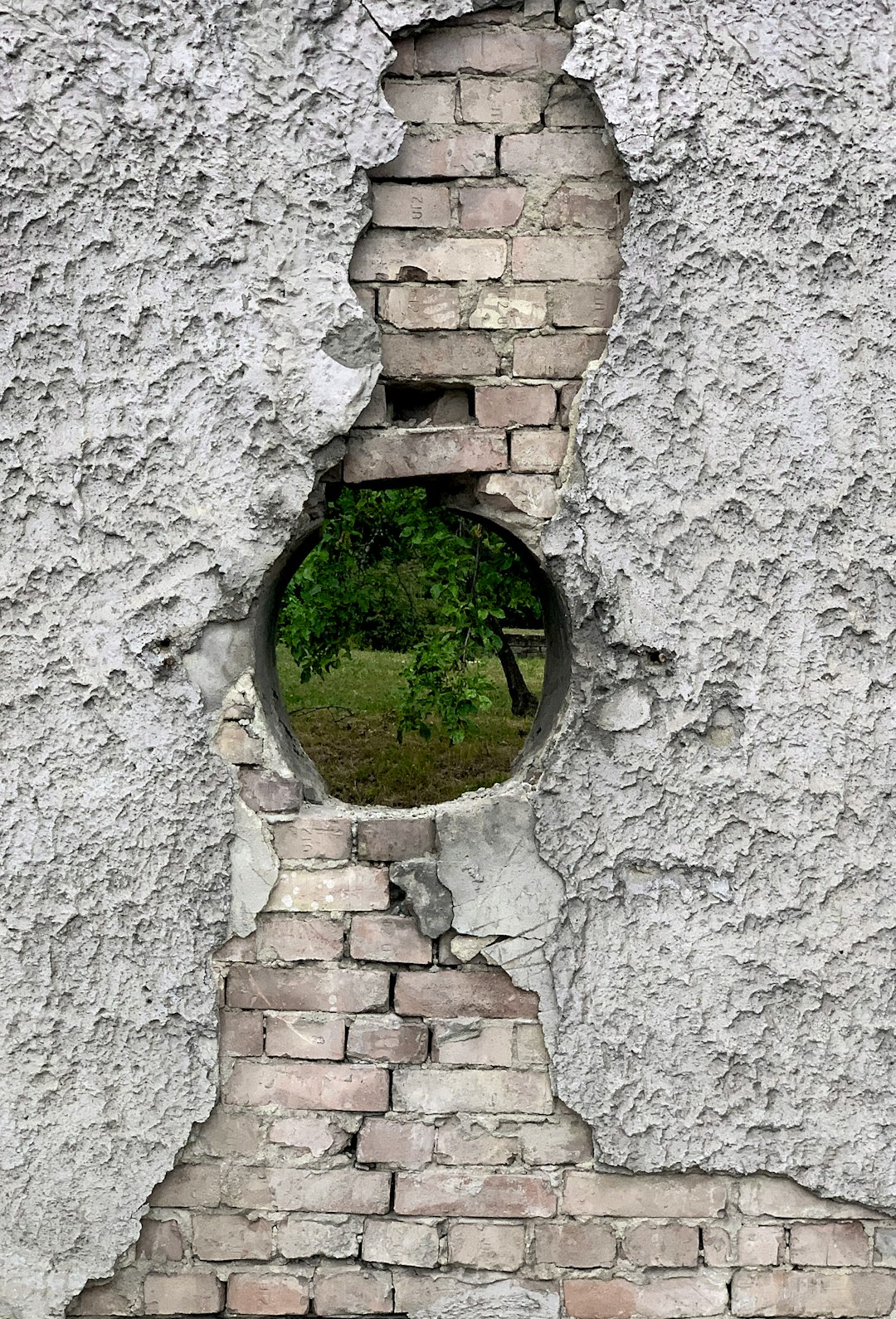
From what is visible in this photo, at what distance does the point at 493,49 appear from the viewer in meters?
1.86

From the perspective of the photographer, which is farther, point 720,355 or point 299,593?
point 299,593

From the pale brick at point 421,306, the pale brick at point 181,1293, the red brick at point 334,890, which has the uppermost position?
the pale brick at point 421,306

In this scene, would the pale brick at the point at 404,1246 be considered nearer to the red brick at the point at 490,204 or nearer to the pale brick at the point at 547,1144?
the pale brick at the point at 547,1144

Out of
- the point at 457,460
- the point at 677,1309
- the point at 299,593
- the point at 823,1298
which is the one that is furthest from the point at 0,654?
the point at 299,593

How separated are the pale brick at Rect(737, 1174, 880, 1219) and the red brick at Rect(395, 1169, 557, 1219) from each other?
0.41 meters

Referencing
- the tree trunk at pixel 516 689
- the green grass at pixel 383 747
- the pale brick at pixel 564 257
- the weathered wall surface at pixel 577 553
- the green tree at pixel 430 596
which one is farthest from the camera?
the tree trunk at pixel 516 689

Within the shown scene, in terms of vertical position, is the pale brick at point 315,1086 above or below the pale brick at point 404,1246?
above

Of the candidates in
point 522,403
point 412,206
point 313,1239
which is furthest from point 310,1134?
point 412,206

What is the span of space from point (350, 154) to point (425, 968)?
154 centimetres

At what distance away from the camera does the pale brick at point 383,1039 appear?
6.45 feet

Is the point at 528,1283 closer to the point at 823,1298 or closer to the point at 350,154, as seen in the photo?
the point at 823,1298

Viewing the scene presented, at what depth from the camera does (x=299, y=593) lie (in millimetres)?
5273

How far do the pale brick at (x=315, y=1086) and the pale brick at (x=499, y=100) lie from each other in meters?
1.84

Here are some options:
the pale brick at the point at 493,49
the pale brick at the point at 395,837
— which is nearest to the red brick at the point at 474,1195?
the pale brick at the point at 395,837
